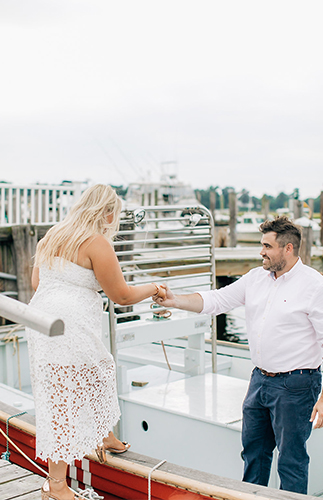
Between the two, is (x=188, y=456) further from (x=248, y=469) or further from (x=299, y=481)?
(x=299, y=481)

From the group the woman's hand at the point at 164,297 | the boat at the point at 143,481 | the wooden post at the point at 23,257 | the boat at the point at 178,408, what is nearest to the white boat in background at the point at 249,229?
the wooden post at the point at 23,257

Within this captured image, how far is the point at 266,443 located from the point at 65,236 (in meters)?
1.67

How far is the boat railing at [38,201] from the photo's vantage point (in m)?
9.58

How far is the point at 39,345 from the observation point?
8.29ft

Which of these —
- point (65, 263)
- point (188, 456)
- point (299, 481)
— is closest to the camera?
point (65, 263)

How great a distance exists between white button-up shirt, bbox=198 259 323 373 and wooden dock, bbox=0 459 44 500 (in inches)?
58.5

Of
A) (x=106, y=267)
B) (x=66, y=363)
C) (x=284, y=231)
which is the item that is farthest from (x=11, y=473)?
(x=284, y=231)

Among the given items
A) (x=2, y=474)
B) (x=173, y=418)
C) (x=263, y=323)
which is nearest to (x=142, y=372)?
(x=173, y=418)

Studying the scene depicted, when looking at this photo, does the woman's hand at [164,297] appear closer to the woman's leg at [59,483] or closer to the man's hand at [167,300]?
the man's hand at [167,300]

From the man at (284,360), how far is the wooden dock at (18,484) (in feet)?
4.04

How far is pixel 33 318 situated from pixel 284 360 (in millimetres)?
1596

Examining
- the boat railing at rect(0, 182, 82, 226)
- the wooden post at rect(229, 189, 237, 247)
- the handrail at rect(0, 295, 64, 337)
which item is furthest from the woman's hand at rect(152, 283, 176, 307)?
the wooden post at rect(229, 189, 237, 247)

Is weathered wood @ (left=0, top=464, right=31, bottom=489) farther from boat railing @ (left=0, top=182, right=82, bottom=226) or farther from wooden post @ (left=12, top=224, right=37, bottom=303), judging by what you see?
boat railing @ (left=0, top=182, right=82, bottom=226)

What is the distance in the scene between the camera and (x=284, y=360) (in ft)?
9.47
